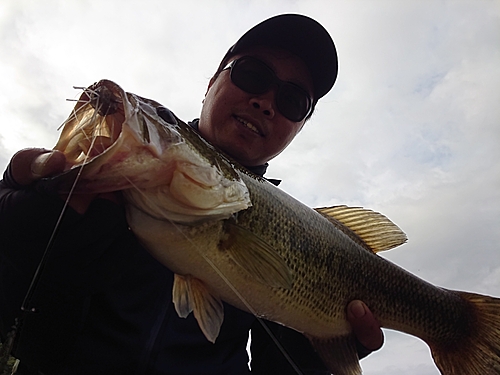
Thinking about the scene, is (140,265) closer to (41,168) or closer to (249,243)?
(249,243)

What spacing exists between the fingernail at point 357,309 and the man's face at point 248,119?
56.3 inches

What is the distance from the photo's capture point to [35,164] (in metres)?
1.50

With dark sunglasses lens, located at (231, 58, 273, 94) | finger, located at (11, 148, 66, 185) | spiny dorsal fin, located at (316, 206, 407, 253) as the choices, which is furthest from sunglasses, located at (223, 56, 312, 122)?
finger, located at (11, 148, 66, 185)

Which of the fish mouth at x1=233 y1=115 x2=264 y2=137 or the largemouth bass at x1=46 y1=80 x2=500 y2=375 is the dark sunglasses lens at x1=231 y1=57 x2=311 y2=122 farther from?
the largemouth bass at x1=46 y1=80 x2=500 y2=375

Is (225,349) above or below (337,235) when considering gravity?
below

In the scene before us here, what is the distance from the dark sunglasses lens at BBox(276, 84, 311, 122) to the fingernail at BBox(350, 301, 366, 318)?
1.61 meters

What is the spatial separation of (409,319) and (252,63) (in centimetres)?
233

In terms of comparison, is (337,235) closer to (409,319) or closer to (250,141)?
(409,319)

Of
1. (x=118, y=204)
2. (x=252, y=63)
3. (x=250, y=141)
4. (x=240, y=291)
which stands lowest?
(x=240, y=291)

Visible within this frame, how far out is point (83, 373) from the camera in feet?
6.60

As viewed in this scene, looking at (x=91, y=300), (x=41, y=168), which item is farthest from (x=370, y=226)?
(x=41, y=168)

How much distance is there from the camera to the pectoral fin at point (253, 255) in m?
1.85

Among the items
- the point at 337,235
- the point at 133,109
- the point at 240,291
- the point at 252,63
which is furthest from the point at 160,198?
the point at 252,63

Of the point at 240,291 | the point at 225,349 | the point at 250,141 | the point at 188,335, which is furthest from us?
the point at 250,141
